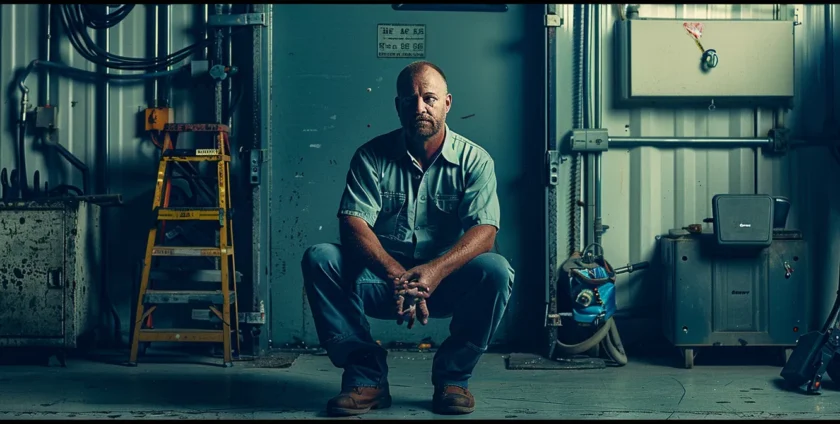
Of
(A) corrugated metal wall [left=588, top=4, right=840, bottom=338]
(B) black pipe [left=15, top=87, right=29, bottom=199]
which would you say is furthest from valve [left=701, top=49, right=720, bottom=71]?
(B) black pipe [left=15, top=87, right=29, bottom=199]

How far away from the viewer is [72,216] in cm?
450

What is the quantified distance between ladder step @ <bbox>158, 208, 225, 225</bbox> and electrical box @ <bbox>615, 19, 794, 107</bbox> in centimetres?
224

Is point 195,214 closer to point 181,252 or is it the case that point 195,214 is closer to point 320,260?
point 181,252

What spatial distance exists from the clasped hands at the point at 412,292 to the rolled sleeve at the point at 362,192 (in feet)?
1.12

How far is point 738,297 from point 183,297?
9.22 feet

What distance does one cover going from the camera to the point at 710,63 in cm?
470

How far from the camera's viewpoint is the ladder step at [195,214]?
4.48 metres

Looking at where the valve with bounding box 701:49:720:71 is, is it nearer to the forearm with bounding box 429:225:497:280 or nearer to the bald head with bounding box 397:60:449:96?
the bald head with bounding box 397:60:449:96

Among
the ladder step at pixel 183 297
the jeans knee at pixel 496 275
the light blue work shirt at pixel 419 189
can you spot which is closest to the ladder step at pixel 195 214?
the ladder step at pixel 183 297

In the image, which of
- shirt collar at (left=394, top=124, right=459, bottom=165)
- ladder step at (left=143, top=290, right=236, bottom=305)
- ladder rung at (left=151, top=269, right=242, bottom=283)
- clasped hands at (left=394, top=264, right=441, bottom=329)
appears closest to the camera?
clasped hands at (left=394, top=264, right=441, bottom=329)

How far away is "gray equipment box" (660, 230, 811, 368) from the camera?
4484 mm

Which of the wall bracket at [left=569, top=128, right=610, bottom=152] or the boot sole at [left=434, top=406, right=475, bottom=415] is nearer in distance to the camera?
the boot sole at [left=434, top=406, right=475, bottom=415]

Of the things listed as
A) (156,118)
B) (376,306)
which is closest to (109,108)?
(156,118)

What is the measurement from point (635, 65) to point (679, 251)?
102cm
